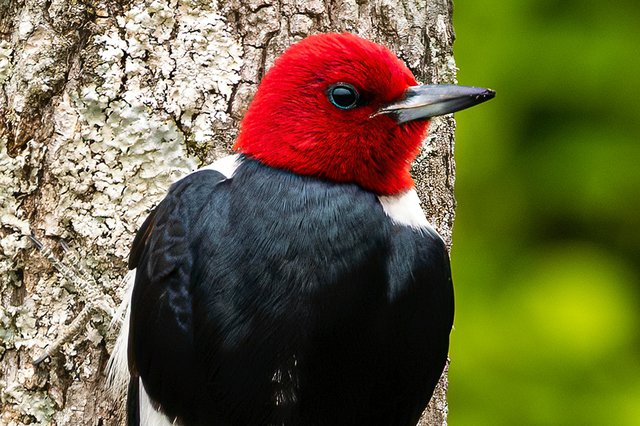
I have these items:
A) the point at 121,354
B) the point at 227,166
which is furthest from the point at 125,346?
the point at 227,166

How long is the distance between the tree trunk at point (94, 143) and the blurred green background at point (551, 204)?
110 centimetres

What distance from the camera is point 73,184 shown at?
277 centimetres

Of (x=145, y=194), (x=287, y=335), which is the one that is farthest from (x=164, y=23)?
(x=287, y=335)

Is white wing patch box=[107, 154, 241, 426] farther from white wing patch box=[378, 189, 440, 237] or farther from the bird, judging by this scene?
white wing patch box=[378, 189, 440, 237]

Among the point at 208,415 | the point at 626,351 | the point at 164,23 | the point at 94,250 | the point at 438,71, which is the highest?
the point at 164,23

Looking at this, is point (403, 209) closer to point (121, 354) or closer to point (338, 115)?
point (338, 115)

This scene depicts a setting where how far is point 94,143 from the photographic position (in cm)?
278

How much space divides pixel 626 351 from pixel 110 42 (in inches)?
74.1

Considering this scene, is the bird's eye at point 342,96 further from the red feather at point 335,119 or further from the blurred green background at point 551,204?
the blurred green background at point 551,204

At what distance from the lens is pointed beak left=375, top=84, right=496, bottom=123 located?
8.21 ft

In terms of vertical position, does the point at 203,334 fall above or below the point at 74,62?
below

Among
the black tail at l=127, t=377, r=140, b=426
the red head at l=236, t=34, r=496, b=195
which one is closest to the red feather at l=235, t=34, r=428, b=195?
the red head at l=236, t=34, r=496, b=195

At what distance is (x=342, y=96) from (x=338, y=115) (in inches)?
1.7

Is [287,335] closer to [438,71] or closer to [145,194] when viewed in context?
[145,194]
